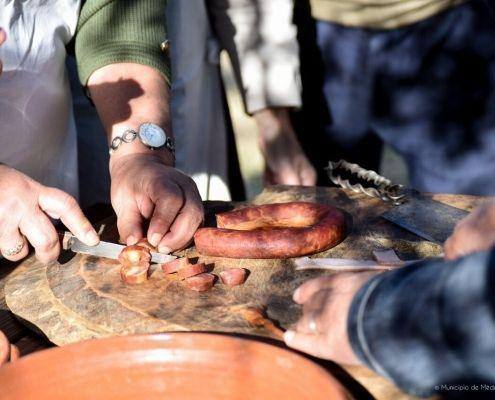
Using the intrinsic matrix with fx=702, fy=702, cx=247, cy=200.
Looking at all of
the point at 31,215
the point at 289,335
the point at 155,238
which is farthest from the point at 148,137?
the point at 289,335

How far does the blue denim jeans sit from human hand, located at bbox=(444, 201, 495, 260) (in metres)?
2.03

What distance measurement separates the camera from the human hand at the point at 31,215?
212 centimetres

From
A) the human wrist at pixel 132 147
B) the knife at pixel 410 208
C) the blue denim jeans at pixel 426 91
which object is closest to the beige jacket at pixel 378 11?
the blue denim jeans at pixel 426 91

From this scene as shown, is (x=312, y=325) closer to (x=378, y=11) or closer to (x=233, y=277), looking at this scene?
(x=233, y=277)

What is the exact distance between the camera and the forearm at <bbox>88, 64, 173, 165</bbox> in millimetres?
2727

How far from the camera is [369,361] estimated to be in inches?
59.8

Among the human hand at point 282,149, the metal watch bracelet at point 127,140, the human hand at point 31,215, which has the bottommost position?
the human hand at point 282,149

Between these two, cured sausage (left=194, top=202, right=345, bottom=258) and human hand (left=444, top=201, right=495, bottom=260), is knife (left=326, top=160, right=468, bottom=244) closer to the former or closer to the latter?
cured sausage (left=194, top=202, right=345, bottom=258)

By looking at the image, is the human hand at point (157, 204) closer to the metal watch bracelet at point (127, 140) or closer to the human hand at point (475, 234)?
the metal watch bracelet at point (127, 140)

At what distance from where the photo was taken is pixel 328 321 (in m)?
1.62

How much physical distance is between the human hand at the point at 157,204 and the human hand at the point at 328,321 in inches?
26.2

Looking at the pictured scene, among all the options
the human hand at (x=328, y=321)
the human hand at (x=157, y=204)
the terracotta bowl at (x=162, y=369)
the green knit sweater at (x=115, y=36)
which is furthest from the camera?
the green knit sweater at (x=115, y=36)

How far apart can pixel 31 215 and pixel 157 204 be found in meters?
0.40

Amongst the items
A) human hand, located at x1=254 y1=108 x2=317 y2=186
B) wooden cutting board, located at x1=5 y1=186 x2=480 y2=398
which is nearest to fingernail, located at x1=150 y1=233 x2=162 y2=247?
wooden cutting board, located at x1=5 y1=186 x2=480 y2=398
